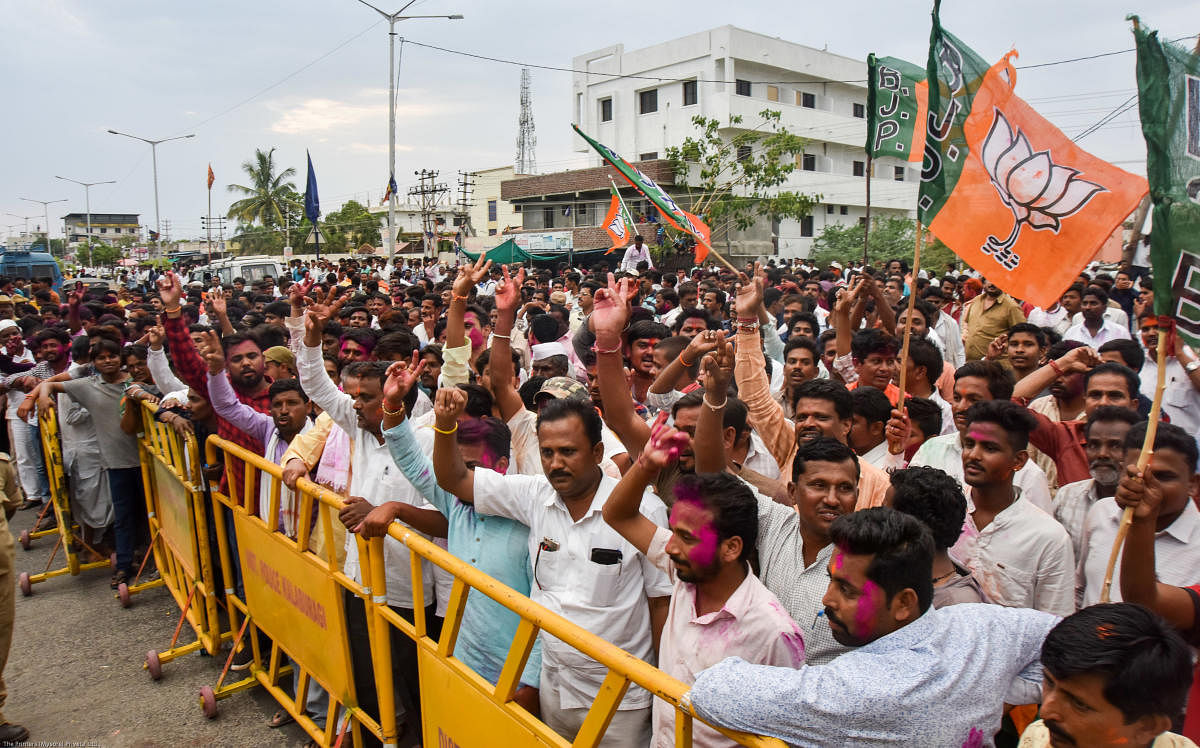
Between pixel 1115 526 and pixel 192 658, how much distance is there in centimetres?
514

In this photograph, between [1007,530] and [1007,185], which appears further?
Result: [1007,185]

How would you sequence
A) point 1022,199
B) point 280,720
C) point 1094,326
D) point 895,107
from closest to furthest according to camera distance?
point 1022,199 → point 280,720 → point 895,107 → point 1094,326

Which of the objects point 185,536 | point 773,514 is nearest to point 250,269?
point 185,536

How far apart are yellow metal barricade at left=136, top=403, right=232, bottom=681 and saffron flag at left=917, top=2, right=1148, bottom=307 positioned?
4.45m

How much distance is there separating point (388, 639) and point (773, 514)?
5.29 feet

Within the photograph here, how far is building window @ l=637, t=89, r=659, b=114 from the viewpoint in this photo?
131ft

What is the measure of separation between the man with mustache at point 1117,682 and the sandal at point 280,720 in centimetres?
393

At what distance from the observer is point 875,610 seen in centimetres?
183

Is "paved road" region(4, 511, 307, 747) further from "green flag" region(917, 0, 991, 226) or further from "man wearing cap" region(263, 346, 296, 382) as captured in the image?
"green flag" region(917, 0, 991, 226)

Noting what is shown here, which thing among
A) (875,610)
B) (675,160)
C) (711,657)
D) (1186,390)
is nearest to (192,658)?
(711,657)

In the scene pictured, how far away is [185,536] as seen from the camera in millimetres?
5129

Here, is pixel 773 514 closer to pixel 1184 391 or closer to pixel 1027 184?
pixel 1027 184

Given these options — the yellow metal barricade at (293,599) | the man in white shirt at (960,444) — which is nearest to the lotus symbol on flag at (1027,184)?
the man in white shirt at (960,444)

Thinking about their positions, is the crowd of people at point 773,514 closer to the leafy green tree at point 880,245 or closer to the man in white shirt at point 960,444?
the man in white shirt at point 960,444
